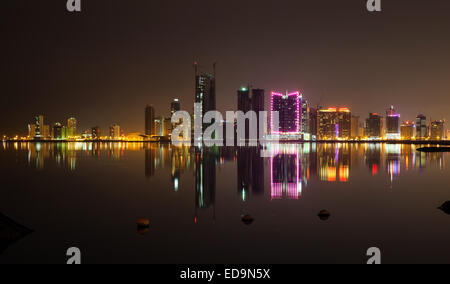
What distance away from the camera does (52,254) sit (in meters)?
11.0

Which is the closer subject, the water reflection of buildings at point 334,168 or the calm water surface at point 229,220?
the calm water surface at point 229,220

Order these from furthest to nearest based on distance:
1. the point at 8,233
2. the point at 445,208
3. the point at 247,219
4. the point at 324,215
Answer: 1. the point at 445,208
2. the point at 324,215
3. the point at 247,219
4. the point at 8,233

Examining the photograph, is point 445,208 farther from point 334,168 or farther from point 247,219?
point 334,168

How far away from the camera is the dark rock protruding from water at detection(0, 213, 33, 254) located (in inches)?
443

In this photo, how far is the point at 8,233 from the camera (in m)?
11.8

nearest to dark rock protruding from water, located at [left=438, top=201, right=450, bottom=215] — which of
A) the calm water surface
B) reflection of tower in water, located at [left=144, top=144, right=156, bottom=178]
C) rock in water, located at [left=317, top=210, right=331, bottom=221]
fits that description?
the calm water surface

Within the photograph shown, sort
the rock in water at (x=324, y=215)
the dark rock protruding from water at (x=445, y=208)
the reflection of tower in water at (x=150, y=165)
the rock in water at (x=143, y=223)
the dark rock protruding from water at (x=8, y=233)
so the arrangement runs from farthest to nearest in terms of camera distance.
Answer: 1. the reflection of tower in water at (x=150, y=165)
2. the dark rock protruding from water at (x=445, y=208)
3. the rock in water at (x=324, y=215)
4. the rock in water at (x=143, y=223)
5. the dark rock protruding from water at (x=8, y=233)

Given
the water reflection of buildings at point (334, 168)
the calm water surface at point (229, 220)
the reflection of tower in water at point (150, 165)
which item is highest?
the reflection of tower in water at point (150, 165)

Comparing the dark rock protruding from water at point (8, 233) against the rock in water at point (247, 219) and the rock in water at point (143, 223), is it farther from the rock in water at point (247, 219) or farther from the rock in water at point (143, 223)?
the rock in water at point (247, 219)

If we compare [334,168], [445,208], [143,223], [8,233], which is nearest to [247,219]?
[143,223]

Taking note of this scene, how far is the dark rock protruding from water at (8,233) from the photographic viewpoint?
36.9 ft

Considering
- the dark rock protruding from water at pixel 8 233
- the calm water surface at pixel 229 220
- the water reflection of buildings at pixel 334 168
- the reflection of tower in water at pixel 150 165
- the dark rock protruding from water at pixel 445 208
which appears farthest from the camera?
the reflection of tower in water at pixel 150 165

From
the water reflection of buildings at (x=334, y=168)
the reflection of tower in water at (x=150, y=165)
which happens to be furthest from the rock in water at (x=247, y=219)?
the reflection of tower in water at (x=150, y=165)
